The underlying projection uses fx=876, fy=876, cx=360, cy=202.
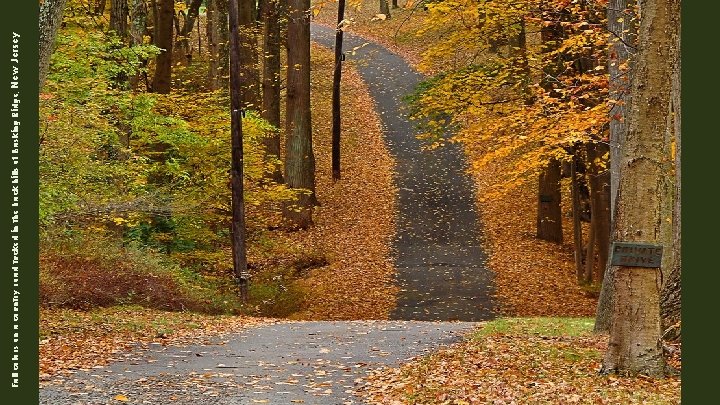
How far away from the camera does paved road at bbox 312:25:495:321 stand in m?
23.2

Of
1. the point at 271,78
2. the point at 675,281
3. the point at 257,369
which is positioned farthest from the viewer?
the point at 271,78

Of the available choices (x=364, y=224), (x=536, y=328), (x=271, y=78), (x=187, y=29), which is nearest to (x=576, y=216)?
(x=364, y=224)

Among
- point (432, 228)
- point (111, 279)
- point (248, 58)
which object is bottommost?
point (111, 279)

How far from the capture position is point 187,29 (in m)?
39.9

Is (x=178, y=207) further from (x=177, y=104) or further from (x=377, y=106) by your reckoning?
(x=377, y=106)

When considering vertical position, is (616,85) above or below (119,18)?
below

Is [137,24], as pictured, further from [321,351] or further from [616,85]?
[616,85]

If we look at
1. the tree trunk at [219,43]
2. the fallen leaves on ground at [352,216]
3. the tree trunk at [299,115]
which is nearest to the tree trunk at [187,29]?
the tree trunk at [219,43]

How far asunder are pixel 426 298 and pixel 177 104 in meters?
8.29

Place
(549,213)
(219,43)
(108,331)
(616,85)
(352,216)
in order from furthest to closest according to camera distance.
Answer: (219,43)
(352,216)
(549,213)
(616,85)
(108,331)

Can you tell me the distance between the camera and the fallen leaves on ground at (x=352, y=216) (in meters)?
23.4

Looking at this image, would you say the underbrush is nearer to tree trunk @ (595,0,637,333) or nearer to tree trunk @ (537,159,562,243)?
tree trunk @ (595,0,637,333)

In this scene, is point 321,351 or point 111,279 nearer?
point 321,351

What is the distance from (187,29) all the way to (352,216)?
14635 mm
